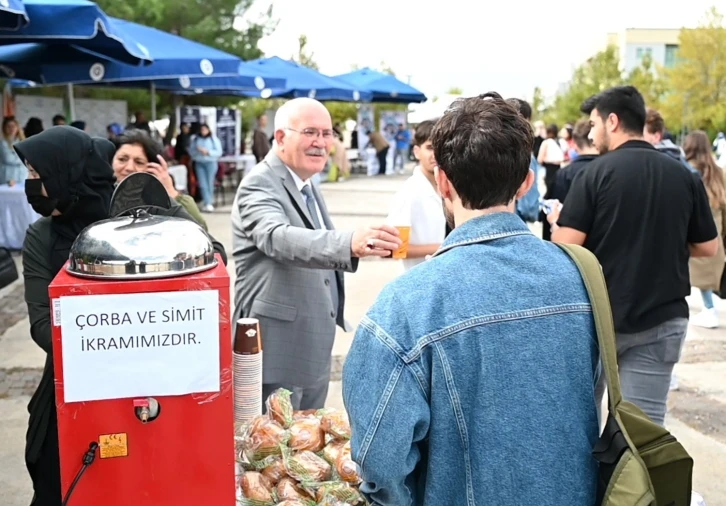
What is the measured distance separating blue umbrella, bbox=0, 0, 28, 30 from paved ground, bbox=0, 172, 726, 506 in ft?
8.42

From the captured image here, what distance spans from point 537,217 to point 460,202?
579 cm

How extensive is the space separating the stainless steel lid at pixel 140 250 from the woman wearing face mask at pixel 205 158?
12.9 meters

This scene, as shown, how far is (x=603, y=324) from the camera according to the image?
1.55 meters

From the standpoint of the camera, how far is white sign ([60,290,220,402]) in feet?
5.57

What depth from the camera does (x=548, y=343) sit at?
5.00ft

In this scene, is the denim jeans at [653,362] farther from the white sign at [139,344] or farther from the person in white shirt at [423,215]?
the white sign at [139,344]

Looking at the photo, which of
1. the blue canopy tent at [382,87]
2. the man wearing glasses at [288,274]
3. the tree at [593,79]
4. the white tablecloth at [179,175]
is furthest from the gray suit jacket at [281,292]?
the tree at [593,79]

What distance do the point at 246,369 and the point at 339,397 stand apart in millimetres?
3177

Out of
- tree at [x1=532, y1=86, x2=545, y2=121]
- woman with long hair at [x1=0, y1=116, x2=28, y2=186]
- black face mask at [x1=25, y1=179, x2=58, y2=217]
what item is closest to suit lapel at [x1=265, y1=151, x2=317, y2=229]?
black face mask at [x1=25, y1=179, x2=58, y2=217]

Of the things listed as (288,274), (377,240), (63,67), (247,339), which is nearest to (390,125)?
(63,67)

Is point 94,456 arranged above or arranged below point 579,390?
below

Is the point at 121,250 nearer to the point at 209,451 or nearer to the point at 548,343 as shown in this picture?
the point at 209,451

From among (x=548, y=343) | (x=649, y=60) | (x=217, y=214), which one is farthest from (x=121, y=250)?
(x=649, y=60)

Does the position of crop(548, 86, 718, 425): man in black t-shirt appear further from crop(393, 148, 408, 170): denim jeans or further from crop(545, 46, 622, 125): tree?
crop(545, 46, 622, 125): tree
